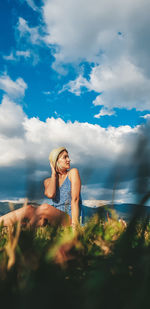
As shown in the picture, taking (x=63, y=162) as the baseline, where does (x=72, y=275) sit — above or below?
below

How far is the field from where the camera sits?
1.67ft

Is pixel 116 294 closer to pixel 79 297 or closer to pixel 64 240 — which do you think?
pixel 79 297

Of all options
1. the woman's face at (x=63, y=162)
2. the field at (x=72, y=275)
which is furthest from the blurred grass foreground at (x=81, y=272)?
the woman's face at (x=63, y=162)

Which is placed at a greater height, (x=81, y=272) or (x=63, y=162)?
(x=63, y=162)

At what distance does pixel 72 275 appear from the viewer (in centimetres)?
95

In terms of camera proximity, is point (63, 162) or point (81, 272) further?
point (63, 162)

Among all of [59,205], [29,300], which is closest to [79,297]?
[29,300]

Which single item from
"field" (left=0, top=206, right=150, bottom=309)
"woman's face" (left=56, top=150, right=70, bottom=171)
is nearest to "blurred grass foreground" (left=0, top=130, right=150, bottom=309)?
"field" (left=0, top=206, right=150, bottom=309)

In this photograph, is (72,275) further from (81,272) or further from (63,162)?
(63,162)

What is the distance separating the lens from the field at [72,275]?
508mm

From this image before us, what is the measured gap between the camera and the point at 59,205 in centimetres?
717

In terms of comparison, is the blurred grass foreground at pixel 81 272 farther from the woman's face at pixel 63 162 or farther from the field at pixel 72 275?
the woman's face at pixel 63 162

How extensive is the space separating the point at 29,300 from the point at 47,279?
0.73 ft

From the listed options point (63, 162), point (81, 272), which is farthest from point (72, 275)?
point (63, 162)
